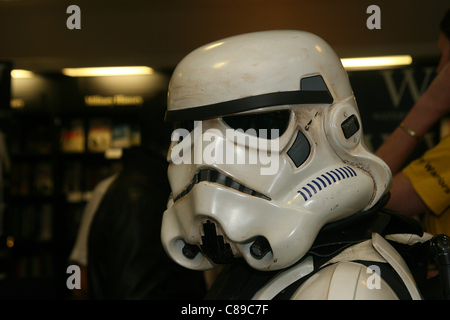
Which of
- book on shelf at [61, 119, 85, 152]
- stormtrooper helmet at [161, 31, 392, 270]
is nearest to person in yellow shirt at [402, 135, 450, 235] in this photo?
stormtrooper helmet at [161, 31, 392, 270]

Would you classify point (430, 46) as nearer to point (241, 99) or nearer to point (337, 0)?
point (337, 0)

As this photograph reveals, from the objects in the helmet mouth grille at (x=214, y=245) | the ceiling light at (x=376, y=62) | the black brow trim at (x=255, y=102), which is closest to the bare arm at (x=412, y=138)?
the black brow trim at (x=255, y=102)

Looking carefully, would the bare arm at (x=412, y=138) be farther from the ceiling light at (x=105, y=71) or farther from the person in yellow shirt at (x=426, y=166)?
the ceiling light at (x=105, y=71)

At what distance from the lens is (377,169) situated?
937 mm

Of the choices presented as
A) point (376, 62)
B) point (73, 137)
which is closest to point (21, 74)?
point (73, 137)

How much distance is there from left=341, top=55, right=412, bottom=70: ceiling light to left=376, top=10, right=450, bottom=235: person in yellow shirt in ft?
6.43

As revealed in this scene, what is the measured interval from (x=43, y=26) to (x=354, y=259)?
3.47 meters

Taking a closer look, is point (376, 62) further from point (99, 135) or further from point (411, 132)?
point (99, 135)

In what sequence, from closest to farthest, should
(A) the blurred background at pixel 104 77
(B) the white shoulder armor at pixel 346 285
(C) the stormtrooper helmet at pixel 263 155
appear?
(B) the white shoulder armor at pixel 346 285, (C) the stormtrooper helmet at pixel 263 155, (A) the blurred background at pixel 104 77

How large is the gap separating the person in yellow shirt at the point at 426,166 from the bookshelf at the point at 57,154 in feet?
10.2

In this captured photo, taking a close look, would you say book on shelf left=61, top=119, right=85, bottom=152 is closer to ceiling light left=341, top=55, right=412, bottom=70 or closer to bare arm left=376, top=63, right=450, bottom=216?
ceiling light left=341, top=55, right=412, bottom=70

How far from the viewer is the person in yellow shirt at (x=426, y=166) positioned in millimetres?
1170

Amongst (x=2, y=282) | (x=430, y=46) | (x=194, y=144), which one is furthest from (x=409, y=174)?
(x=430, y=46)
